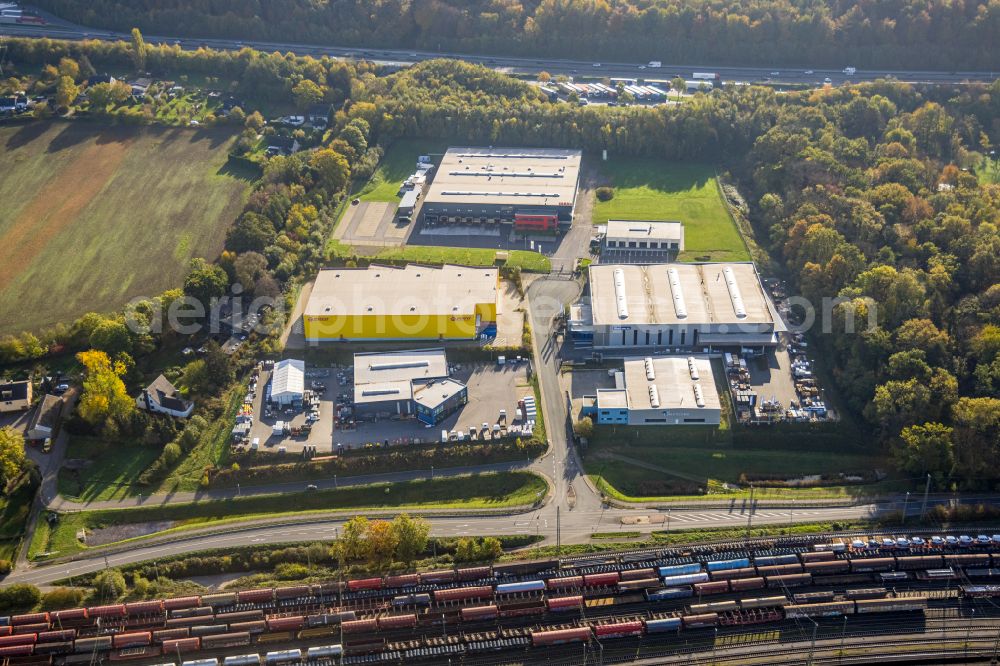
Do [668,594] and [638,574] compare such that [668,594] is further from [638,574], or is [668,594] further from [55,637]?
[55,637]

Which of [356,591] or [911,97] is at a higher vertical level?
[911,97]

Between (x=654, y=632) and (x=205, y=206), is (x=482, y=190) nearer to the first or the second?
(x=205, y=206)

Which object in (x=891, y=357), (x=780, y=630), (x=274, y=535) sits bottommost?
(x=274, y=535)

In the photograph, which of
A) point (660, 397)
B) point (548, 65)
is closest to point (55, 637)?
point (660, 397)

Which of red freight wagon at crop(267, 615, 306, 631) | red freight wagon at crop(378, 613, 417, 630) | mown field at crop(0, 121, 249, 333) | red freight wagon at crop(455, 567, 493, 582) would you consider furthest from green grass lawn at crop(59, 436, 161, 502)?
red freight wagon at crop(455, 567, 493, 582)

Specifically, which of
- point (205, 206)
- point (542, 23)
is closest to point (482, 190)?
point (205, 206)

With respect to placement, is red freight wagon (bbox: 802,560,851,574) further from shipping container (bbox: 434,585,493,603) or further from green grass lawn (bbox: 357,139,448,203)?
green grass lawn (bbox: 357,139,448,203)

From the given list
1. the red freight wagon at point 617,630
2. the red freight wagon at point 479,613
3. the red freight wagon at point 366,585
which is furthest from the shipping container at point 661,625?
the red freight wagon at point 366,585
